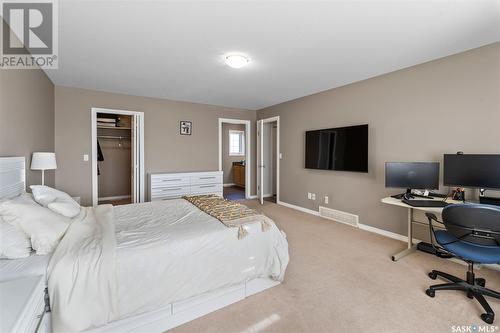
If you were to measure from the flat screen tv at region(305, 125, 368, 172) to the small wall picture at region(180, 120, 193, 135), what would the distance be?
2.67 meters

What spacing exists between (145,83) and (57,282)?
334 centimetres

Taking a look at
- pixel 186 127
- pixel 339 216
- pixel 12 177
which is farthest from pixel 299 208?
pixel 12 177

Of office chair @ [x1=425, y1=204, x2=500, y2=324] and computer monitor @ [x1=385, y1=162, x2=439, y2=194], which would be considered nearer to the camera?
office chair @ [x1=425, y1=204, x2=500, y2=324]

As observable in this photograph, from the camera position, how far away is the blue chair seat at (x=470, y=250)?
5.90 ft

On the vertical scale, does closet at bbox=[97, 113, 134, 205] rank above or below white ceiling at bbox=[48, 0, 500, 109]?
below

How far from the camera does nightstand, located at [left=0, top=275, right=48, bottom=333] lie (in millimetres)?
949

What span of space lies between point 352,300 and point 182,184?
3807mm

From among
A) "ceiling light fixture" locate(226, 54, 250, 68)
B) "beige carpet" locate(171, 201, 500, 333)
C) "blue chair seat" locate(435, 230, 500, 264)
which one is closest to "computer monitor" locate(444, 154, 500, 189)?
"blue chair seat" locate(435, 230, 500, 264)

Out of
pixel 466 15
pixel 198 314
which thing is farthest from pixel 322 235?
pixel 466 15

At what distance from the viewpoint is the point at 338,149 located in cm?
409

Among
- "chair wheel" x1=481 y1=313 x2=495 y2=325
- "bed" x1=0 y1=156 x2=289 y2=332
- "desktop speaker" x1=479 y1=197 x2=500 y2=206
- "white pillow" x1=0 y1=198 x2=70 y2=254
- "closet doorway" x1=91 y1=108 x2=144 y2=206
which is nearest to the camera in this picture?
"bed" x1=0 y1=156 x2=289 y2=332

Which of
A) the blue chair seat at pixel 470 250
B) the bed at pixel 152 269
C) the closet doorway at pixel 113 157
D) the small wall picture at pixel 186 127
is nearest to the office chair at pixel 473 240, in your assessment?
the blue chair seat at pixel 470 250

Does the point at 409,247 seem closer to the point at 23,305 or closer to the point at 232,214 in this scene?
the point at 232,214

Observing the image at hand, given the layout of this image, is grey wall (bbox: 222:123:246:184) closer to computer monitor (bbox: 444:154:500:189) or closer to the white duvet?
the white duvet
